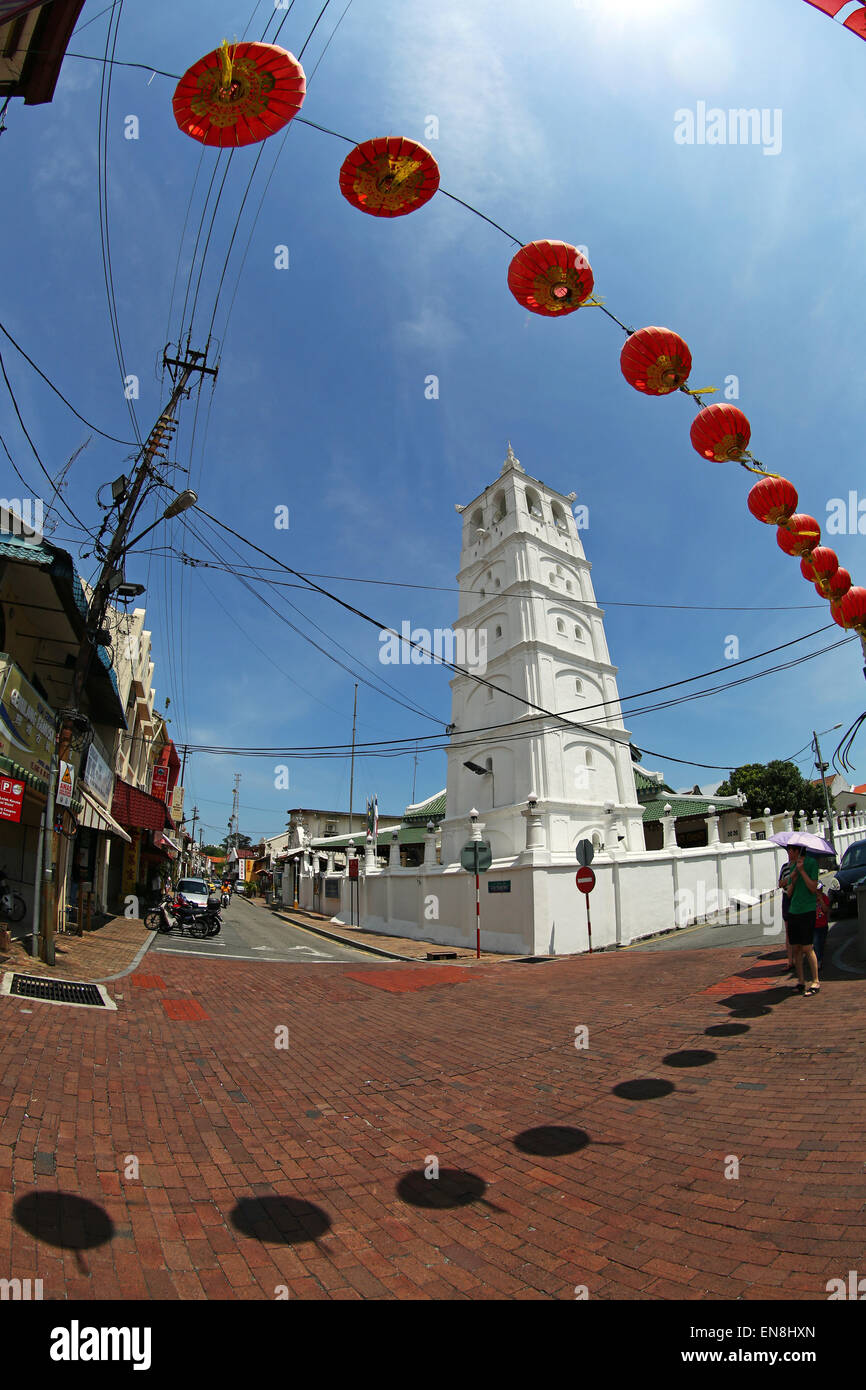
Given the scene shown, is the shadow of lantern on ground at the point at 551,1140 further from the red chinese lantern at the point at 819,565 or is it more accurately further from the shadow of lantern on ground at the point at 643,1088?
the red chinese lantern at the point at 819,565

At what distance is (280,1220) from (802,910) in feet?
21.1

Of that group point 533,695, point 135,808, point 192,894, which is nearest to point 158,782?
point 192,894

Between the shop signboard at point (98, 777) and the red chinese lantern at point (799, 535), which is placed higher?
the red chinese lantern at point (799, 535)

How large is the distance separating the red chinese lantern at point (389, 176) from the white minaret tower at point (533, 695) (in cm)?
1792

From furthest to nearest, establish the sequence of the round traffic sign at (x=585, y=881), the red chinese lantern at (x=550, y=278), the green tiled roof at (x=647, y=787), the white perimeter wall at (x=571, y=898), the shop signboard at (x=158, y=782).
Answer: the green tiled roof at (x=647, y=787), the shop signboard at (x=158, y=782), the white perimeter wall at (x=571, y=898), the round traffic sign at (x=585, y=881), the red chinese lantern at (x=550, y=278)

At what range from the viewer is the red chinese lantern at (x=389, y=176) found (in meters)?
4.48

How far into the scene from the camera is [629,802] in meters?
25.3

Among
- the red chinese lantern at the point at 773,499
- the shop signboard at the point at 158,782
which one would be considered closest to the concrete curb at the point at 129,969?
the red chinese lantern at the point at 773,499

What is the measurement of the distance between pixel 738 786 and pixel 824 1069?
45.1 m

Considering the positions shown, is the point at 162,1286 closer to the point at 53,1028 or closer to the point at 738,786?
the point at 53,1028

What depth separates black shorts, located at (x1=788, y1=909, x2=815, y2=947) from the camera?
7.04 m

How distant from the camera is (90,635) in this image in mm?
11062

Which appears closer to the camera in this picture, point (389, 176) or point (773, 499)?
point (389, 176)

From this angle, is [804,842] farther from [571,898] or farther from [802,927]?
[571,898]
